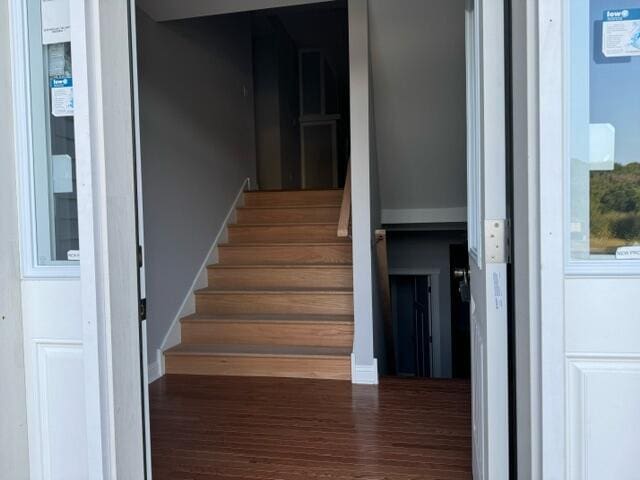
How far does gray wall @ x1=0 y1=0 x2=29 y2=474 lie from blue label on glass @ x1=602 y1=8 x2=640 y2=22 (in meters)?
1.56

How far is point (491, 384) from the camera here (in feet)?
3.70

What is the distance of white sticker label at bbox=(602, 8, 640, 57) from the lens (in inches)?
40.0

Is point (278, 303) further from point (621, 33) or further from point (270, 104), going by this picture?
point (270, 104)

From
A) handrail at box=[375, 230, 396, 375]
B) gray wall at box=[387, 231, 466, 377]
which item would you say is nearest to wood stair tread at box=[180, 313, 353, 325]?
handrail at box=[375, 230, 396, 375]

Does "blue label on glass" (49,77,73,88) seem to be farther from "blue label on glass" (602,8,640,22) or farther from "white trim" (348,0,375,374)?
"white trim" (348,0,375,374)

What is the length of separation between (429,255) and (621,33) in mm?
4446

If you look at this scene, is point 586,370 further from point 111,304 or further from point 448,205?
point 448,205

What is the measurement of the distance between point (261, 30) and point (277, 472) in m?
5.45

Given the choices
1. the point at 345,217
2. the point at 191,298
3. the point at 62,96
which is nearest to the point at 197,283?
the point at 191,298

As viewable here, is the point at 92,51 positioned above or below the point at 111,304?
above

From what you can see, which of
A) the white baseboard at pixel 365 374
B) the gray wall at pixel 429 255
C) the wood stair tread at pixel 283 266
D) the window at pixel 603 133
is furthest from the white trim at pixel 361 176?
the gray wall at pixel 429 255

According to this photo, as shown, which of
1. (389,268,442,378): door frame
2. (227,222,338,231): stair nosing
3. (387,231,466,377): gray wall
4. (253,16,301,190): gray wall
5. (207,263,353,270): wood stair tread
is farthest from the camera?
(253,16,301,190): gray wall

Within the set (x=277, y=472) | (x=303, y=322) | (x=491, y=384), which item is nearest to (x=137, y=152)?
(x=491, y=384)

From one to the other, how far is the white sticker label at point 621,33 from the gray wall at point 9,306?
1.56 meters
